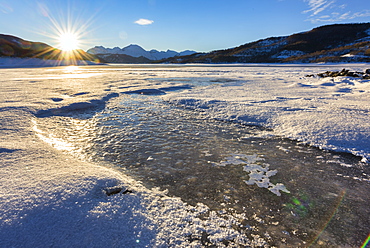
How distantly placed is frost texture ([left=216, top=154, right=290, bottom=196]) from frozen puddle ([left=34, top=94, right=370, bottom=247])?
18 mm

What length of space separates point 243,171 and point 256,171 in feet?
0.88

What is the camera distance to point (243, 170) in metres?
4.14

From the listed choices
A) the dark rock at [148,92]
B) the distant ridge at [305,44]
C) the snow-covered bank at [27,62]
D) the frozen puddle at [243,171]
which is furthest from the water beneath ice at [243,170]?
the distant ridge at [305,44]

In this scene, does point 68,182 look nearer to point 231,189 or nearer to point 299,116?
point 231,189

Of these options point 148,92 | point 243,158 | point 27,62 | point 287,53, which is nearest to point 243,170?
point 243,158

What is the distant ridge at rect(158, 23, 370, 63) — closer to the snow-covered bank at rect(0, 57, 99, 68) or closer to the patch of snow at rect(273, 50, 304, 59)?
the patch of snow at rect(273, 50, 304, 59)

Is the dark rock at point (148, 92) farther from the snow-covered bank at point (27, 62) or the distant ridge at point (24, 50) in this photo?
the distant ridge at point (24, 50)

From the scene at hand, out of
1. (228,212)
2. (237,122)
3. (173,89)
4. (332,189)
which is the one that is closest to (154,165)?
(228,212)

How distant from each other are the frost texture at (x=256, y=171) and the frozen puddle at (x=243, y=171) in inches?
0.7

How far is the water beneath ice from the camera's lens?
8.97 ft

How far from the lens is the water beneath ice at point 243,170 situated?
2.73 meters

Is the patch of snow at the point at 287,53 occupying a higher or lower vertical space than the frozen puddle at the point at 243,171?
higher

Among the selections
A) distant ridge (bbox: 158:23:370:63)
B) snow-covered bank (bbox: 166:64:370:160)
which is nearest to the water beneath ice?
snow-covered bank (bbox: 166:64:370:160)

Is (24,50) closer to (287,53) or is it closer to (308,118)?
(308,118)
